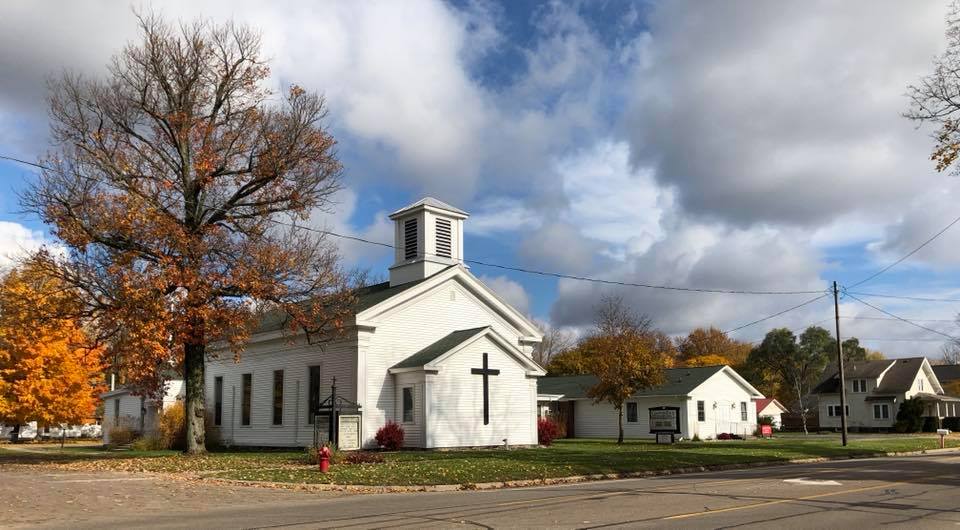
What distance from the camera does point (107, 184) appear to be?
1072 inches

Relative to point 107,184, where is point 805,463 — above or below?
below

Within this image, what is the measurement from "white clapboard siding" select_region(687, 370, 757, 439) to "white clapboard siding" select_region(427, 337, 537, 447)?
1773 centimetres

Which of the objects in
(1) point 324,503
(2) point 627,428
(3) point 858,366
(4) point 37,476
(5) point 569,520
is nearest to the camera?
(5) point 569,520

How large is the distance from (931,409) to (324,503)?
240 feet

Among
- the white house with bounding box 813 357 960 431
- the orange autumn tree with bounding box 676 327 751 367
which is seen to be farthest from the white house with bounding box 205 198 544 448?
the orange autumn tree with bounding box 676 327 751 367

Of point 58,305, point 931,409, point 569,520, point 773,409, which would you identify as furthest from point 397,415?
point 931,409

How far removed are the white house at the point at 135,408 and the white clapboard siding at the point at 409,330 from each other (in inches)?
579

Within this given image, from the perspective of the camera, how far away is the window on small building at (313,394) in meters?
34.1

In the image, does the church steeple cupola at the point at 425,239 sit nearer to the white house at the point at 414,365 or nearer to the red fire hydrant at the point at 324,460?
the white house at the point at 414,365

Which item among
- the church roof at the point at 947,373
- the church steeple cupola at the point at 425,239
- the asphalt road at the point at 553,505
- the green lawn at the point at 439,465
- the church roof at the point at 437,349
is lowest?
the green lawn at the point at 439,465

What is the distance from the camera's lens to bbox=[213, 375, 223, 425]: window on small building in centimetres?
4053

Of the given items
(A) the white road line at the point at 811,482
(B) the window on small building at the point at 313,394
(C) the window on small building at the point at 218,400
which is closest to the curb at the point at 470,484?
(A) the white road line at the point at 811,482

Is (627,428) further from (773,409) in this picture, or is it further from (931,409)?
(931,409)

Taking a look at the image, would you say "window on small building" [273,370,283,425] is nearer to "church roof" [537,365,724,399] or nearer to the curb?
the curb
